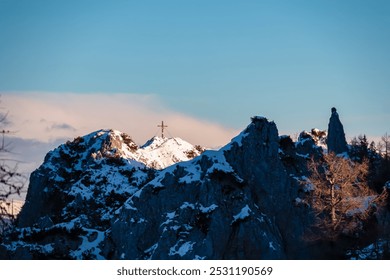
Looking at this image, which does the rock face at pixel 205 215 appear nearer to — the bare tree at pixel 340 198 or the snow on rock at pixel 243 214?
the snow on rock at pixel 243 214

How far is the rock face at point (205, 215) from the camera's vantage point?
2384 inches

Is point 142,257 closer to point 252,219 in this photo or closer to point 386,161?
point 252,219

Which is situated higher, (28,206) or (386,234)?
(28,206)

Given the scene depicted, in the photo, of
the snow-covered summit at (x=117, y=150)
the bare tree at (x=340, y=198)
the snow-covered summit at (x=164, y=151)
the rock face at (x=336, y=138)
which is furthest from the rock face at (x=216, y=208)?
the snow-covered summit at (x=164, y=151)

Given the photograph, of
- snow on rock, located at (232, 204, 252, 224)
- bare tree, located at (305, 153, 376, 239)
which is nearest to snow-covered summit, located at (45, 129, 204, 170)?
snow on rock, located at (232, 204, 252, 224)

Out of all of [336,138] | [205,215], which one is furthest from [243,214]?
[336,138]

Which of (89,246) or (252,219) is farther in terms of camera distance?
(89,246)

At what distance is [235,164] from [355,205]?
73.1 feet

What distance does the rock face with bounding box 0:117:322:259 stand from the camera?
60.6 metres

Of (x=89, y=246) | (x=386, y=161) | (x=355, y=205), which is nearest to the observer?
(x=355, y=205)

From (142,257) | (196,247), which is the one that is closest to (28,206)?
(142,257)

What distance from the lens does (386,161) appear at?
81312 millimetres

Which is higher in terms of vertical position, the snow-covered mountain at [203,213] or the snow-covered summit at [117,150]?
the snow-covered summit at [117,150]

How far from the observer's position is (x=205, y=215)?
6203cm
